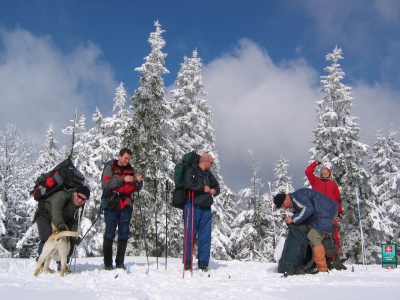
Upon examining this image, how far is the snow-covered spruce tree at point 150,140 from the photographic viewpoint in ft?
67.0

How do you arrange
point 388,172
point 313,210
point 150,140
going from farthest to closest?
1. point 388,172
2. point 150,140
3. point 313,210

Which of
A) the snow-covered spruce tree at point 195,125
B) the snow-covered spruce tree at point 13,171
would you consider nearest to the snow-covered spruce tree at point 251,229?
the snow-covered spruce tree at point 195,125

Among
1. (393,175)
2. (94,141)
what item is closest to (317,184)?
(94,141)

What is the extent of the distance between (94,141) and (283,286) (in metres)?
23.2

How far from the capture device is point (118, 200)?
781cm

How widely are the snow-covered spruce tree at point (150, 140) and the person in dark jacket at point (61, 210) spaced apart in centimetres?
1241

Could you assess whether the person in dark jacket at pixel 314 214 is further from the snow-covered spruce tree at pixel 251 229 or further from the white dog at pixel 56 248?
the snow-covered spruce tree at pixel 251 229

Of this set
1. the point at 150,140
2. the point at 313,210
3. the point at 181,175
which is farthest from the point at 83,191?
the point at 150,140

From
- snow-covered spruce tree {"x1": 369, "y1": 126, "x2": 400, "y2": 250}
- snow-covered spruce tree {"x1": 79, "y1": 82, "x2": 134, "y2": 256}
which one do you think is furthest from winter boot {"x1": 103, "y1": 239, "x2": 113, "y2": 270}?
snow-covered spruce tree {"x1": 369, "y1": 126, "x2": 400, "y2": 250}

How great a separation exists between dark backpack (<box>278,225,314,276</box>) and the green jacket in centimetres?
409

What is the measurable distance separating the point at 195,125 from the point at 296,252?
17486 mm

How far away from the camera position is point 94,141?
88.8ft

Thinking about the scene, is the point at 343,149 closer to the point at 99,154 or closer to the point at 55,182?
the point at 99,154

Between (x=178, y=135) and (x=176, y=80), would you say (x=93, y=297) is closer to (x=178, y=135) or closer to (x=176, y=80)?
(x=178, y=135)
